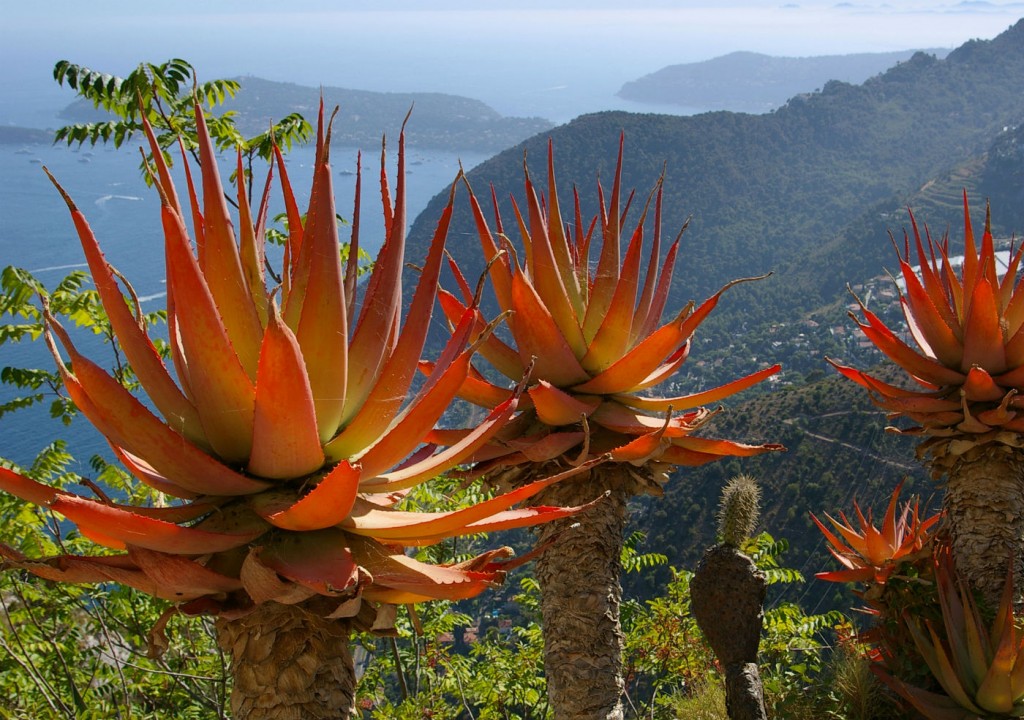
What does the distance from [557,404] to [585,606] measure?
2.14 feet

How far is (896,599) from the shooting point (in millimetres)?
5152

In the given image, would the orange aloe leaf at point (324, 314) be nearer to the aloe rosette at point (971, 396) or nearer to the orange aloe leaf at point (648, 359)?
the orange aloe leaf at point (648, 359)

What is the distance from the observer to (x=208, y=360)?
167 cm

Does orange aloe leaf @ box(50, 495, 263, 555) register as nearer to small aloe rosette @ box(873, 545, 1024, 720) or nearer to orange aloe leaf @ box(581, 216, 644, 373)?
orange aloe leaf @ box(581, 216, 644, 373)

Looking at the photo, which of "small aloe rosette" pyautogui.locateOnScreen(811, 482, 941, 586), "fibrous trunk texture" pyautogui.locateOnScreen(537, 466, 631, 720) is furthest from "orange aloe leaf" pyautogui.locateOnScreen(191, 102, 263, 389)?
"small aloe rosette" pyautogui.locateOnScreen(811, 482, 941, 586)

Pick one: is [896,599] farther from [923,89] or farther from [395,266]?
[923,89]

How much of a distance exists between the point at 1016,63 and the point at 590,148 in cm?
13856

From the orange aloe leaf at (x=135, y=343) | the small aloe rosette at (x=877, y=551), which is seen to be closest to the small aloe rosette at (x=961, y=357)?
the small aloe rosette at (x=877, y=551)

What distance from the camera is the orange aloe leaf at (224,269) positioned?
1.75m

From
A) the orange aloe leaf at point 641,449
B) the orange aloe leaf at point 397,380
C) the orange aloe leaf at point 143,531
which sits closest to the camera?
the orange aloe leaf at point 143,531

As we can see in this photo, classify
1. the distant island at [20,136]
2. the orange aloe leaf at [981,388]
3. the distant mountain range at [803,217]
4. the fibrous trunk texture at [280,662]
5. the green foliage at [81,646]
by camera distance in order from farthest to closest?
the distant island at [20,136], the distant mountain range at [803,217], the green foliage at [81,646], the orange aloe leaf at [981,388], the fibrous trunk texture at [280,662]

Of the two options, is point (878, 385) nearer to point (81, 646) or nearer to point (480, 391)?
point (480, 391)

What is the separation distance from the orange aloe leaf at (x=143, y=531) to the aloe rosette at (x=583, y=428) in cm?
117

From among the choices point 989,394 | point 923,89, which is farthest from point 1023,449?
point 923,89
